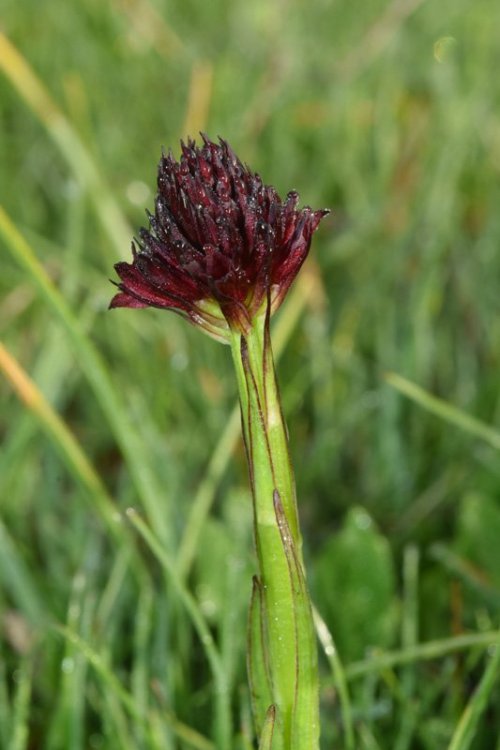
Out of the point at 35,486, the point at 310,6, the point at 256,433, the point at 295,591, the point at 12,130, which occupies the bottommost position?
the point at 295,591

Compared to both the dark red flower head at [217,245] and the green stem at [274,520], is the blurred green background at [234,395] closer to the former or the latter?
the green stem at [274,520]

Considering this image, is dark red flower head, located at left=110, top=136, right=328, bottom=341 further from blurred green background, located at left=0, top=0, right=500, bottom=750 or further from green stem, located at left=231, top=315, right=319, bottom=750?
blurred green background, located at left=0, top=0, right=500, bottom=750

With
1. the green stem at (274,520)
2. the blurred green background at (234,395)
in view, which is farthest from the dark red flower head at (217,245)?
the blurred green background at (234,395)

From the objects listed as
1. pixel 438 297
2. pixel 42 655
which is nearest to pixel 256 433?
pixel 42 655

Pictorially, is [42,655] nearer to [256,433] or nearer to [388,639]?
[388,639]

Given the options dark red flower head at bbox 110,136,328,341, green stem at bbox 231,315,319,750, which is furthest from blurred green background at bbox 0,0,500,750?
dark red flower head at bbox 110,136,328,341

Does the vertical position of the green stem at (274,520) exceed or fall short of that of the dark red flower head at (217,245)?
it falls short
